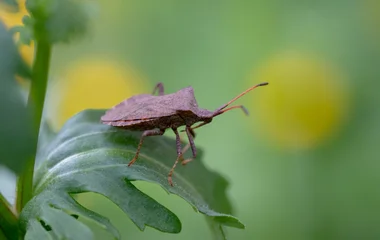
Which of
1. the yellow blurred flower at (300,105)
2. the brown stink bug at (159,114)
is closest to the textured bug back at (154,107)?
the brown stink bug at (159,114)

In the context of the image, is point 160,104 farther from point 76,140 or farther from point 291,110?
point 291,110

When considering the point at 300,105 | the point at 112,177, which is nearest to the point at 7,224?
the point at 112,177

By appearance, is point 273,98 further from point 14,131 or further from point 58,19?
point 14,131

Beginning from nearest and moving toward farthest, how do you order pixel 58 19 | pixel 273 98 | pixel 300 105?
pixel 58 19 → pixel 300 105 → pixel 273 98

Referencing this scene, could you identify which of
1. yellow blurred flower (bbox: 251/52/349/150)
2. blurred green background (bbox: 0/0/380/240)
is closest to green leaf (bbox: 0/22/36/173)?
blurred green background (bbox: 0/0/380/240)

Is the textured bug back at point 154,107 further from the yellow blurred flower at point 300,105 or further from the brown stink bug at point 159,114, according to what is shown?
the yellow blurred flower at point 300,105

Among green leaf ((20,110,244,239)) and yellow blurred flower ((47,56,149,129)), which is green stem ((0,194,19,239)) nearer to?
green leaf ((20,110,244,239))

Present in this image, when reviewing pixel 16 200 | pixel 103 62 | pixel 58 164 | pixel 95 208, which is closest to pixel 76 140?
pixel 58 164
